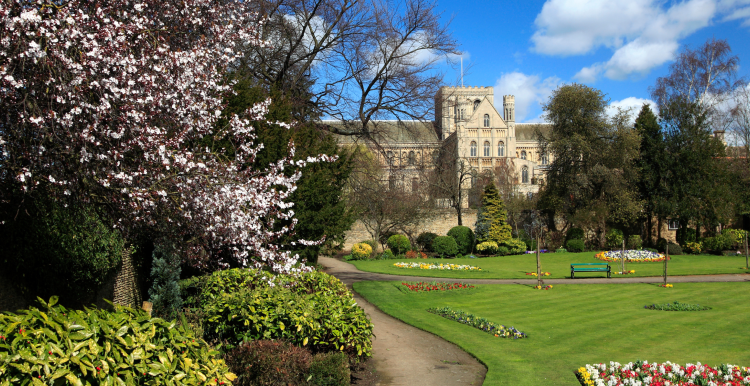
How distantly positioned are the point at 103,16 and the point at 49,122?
1296 mm

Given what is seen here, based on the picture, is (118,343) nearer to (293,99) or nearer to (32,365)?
(32,365)

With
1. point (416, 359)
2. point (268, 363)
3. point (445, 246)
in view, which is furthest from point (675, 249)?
point (268, 363)

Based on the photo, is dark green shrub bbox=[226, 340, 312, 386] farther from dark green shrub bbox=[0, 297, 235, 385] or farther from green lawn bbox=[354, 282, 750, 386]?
green lawn bbox=[354, 282, 750, 386]

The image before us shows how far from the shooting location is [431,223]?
3403 centimetres

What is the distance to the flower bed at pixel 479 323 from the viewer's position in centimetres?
940

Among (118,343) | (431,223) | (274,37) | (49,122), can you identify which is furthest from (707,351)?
(431,223)

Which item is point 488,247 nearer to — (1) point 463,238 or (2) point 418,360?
(1) point 463,238

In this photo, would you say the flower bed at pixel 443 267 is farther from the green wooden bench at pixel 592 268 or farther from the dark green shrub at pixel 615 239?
the dark green shrub at pixel 615 239

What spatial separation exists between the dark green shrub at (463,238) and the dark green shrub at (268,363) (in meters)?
26.4

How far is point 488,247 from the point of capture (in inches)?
1239

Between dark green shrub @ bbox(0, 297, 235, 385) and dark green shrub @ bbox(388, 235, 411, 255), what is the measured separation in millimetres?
26700

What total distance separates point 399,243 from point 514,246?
300 inches

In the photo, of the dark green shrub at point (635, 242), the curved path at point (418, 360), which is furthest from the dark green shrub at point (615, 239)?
the curved path at point (418, 360)

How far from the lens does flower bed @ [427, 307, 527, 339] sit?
9398 millimetres
